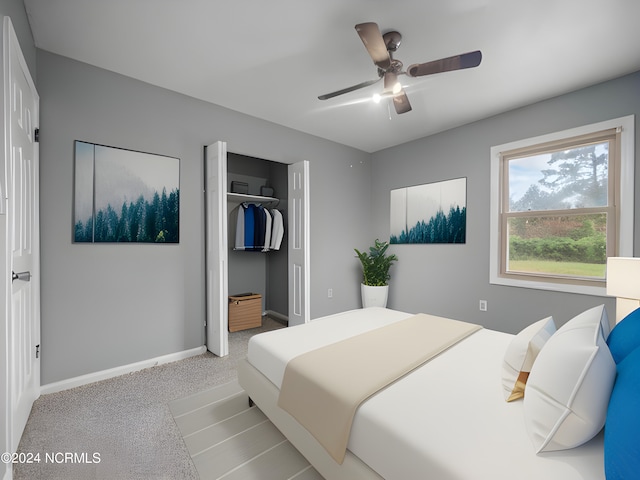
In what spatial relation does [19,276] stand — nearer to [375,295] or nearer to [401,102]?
[401,102]

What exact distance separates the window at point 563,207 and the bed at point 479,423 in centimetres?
183

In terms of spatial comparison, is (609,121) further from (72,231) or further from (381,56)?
(72,231)

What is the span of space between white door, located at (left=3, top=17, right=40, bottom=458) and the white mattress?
1472 millimetres

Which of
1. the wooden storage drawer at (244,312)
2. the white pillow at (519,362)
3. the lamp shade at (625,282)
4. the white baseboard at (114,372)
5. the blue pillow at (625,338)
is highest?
the lamp shade at (625,282)

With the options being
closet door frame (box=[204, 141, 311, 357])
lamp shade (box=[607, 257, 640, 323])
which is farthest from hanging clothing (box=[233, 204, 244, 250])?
lamp shade (box=[607, 257, 640, 323])

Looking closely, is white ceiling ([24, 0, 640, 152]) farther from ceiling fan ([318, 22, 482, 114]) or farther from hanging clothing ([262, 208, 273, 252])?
hanging clothing ([262, 208, 273, 252])

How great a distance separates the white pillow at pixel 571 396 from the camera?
2.77 feet

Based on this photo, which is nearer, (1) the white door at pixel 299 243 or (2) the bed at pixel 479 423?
(2) the bed at pixel 479 423

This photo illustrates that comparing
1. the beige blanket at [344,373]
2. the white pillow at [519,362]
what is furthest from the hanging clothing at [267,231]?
the white pillow at [519,362]

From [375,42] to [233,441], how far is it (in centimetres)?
253

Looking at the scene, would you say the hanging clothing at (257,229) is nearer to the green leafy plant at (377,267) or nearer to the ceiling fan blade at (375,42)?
the green leafy plant at (377,267)

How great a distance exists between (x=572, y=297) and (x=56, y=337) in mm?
4531

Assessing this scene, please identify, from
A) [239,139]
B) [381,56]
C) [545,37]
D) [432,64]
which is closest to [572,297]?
[545,37]

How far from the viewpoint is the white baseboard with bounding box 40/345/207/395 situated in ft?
7.20
